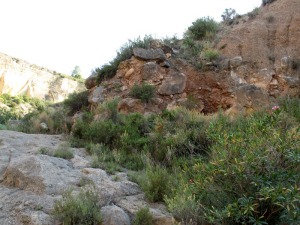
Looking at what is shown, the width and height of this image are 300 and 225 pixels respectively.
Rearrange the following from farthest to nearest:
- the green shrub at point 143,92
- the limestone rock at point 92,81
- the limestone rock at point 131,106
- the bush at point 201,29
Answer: the bush at point 201,29 < the limestone rock at point 92,81 < the green shrub at point 143,92 < the limestone rock at point 131,106

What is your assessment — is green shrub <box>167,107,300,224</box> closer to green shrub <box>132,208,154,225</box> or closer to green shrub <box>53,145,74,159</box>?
green shrub <box>132,208,154,225</box>

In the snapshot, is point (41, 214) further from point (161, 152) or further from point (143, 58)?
point (143, 58)

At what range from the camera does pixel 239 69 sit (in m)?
10.2

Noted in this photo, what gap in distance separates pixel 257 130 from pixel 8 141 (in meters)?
5.42

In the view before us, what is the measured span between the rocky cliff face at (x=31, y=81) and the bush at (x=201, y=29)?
17051mm

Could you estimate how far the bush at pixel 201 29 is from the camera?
12.4m

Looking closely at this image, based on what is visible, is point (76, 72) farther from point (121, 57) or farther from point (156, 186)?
point (156, 186)

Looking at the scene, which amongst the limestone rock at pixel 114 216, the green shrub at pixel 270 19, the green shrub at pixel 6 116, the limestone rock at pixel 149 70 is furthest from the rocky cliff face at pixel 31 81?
the limestone rock at pixel 114 216

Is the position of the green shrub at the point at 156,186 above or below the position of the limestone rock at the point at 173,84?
below

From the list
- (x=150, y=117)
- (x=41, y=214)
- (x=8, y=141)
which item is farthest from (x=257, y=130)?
(x=8, y=141)

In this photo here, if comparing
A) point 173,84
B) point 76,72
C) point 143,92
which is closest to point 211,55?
point 173,84

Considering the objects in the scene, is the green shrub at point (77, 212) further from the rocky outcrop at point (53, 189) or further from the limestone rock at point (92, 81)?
the limestone rock at point (92, 81)

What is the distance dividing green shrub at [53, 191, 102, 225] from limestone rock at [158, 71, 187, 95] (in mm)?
6397

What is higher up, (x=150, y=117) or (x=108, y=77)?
(x=108, y=77)
